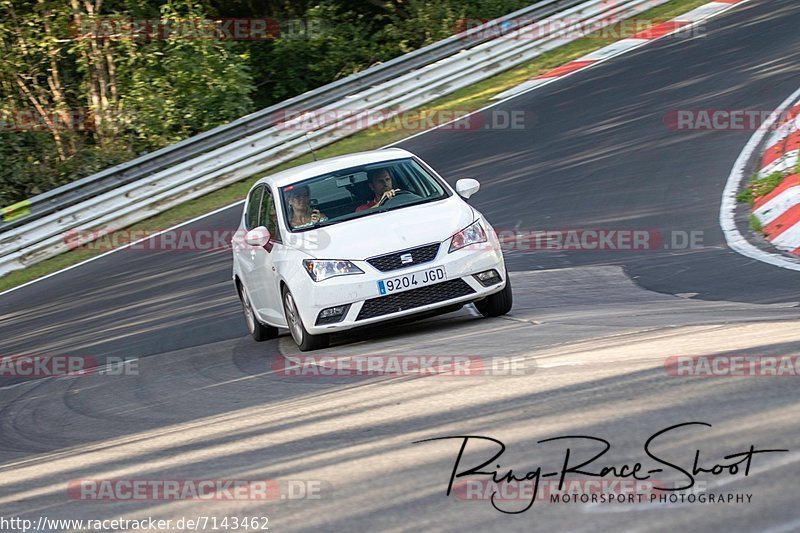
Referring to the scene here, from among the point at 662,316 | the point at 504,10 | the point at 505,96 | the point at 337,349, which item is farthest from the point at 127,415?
the point at 504,10

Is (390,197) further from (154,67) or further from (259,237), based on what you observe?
(154,67)

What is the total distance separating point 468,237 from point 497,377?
2.44m

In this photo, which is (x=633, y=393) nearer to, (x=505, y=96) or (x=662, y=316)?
(x=662, y=316)

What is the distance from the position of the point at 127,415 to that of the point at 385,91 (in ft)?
42.5

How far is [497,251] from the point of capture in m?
8.87

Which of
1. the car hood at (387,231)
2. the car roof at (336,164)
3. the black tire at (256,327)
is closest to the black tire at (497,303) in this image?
the car hood at (387,231)

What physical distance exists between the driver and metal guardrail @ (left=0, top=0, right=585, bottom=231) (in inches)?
377

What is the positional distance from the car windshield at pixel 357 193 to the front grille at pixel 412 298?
96 centimetres

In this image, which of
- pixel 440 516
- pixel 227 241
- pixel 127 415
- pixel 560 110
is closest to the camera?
pixel 440 516

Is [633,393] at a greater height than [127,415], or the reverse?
[633,393]

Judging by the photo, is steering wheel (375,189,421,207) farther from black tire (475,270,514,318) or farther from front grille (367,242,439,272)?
black tire (475,270,514,318)

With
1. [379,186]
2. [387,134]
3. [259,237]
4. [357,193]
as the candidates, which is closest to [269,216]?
[259,237]

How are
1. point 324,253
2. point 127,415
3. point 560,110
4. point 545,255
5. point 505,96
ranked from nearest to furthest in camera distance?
point 127,415
point 324,253
point 545,255
point 560,110
point 505,96

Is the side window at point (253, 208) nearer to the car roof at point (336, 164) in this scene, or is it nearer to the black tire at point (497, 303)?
the car roof at point (336, 164)
